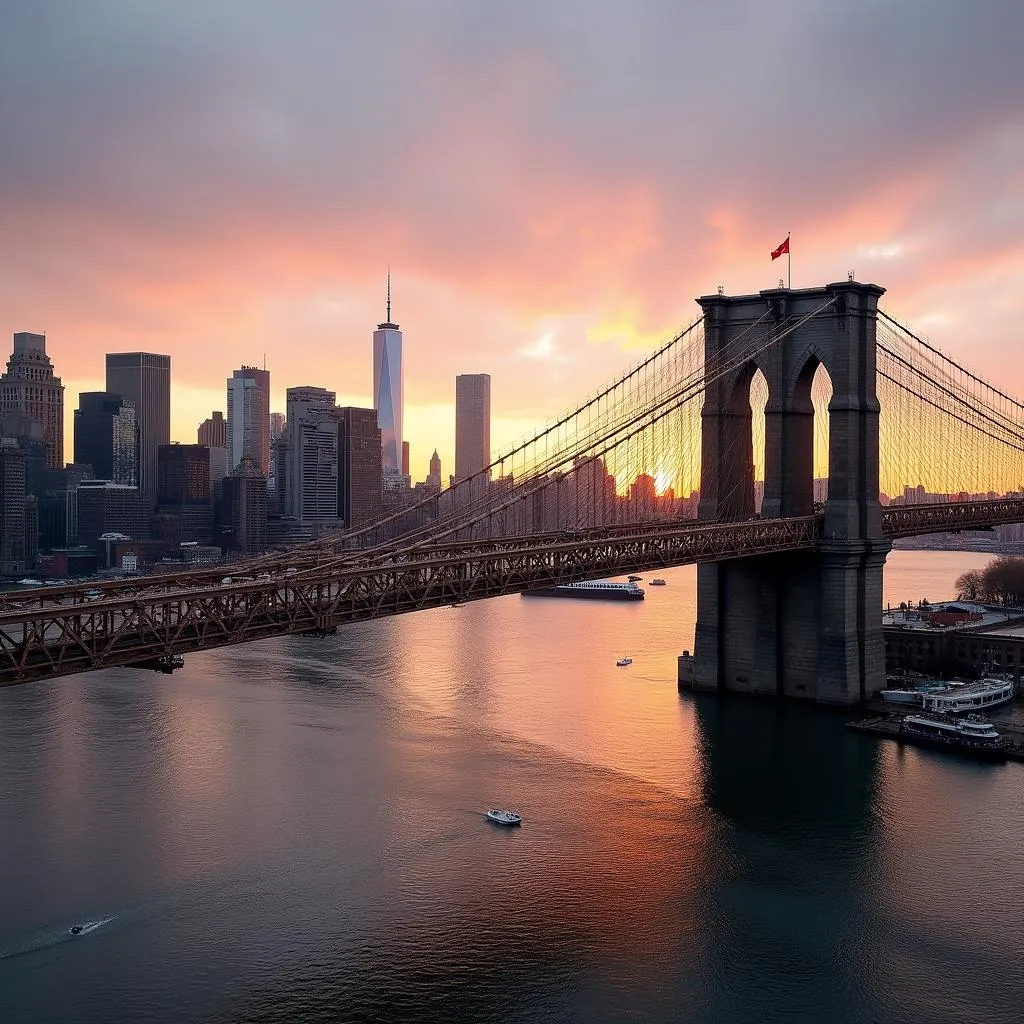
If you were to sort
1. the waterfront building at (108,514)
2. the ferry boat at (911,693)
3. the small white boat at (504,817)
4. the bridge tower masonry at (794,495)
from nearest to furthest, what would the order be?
the small white boat at (504,817)
the ferry boat at (911,693)
the bridge tower masonry at (794,495)
the waterfront building at (108,514)

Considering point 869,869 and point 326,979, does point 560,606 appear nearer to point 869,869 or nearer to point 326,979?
point 869,869

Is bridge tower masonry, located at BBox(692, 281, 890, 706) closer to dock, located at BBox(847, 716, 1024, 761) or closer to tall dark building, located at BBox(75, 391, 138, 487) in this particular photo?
dock, located at BBox(847, 716, 1024, 761)

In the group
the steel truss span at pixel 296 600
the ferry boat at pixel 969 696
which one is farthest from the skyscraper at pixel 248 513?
the steel truss span at pixel 296 600

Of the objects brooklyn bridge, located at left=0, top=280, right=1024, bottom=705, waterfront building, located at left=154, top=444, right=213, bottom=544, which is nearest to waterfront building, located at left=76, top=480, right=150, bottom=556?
waterfront building, located at left=154, top=444, right=213, bottom=544

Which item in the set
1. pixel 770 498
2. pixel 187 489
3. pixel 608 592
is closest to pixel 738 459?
pixel 770 498

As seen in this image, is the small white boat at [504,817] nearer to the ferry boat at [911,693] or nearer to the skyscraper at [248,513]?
the ferry boat at [911,693]

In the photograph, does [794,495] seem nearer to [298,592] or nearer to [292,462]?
[298,592]
